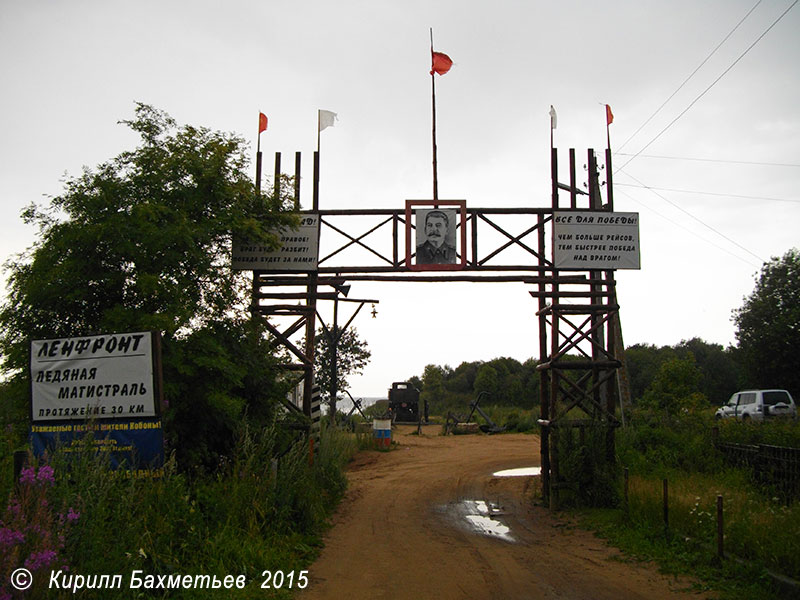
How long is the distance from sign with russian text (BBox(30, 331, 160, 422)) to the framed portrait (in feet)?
25.5

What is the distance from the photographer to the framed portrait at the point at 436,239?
46.8 ft

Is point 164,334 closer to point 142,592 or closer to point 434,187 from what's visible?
point 142,592

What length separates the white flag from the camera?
607 inches

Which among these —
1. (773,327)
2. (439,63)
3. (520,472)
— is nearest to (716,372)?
(773,327)

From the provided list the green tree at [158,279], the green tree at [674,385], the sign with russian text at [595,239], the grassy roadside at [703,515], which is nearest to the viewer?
the grassy roadside at [703,515]

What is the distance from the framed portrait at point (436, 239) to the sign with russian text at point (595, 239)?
7.20 ft

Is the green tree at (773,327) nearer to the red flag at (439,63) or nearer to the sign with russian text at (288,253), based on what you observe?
the red flag at (439,63)

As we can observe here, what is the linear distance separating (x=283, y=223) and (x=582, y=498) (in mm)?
8410

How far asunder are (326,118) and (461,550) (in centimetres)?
1026

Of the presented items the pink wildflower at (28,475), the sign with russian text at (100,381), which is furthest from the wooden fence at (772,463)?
the pink wildflower at (28,475)

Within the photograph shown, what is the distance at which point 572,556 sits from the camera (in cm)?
979

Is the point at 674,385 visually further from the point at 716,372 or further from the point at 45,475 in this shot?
the point at 716,372

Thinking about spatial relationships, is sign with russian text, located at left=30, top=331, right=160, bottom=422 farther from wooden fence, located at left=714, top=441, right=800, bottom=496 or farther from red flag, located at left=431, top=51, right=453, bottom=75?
red flag, located at left=431, top=51, right=453, bottom=75

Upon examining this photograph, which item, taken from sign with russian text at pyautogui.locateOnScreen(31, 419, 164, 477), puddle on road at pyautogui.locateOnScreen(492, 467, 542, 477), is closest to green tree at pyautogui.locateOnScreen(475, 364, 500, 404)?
puddle on road at pyautogui.locateOnScreen(492, 467, 542, 477)
